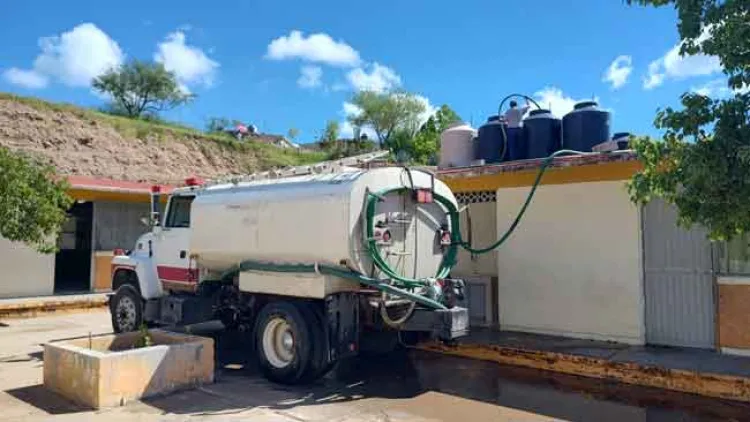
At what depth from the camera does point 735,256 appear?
29.4 feet

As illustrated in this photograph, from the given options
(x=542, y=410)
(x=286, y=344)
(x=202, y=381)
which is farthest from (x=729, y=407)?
(x=202, y=381)

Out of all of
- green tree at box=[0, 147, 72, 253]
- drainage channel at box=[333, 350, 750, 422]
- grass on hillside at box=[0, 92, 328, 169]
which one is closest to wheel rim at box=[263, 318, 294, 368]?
drainage channel at box=[333, 350, 750, 422]

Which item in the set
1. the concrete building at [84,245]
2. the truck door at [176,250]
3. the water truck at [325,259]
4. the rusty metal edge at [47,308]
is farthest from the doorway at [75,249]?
the water truck at [325,259]

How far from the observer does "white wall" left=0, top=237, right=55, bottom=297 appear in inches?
651

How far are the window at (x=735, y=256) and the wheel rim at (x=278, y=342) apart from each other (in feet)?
21.2

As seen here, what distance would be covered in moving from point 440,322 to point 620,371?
2703mm

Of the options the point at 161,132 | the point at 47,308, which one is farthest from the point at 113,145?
the point at 47,308

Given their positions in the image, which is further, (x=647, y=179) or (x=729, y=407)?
(x=729, y=407)

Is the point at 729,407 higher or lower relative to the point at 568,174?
lower

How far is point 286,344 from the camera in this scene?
8570mm

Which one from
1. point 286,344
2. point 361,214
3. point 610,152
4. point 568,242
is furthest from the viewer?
point 568,242

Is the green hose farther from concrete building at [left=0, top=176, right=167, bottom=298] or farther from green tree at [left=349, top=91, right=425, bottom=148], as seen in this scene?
green tree at [left=349, top=91, right=425, bottom=148]

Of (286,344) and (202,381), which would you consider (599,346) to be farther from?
(202,381)

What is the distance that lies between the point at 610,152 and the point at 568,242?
172 cm
